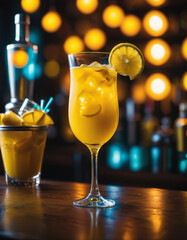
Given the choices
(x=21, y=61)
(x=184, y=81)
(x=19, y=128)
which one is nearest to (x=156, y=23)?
(x=184, y=81)

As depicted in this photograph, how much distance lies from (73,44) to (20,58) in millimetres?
3268

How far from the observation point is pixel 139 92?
14.7 feet

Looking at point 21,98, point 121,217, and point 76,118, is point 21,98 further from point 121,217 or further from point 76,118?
point 121,217

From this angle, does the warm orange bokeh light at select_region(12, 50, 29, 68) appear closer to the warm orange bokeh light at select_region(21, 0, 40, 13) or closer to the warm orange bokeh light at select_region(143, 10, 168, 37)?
the warm orange bokeh light at select_region(143, 10, 168, 37)

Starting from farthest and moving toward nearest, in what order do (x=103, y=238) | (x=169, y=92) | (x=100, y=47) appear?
(x=100, y=47) → (x=169, y=92) → (x=103, y=238)

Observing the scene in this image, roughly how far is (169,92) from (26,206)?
351 centimetres

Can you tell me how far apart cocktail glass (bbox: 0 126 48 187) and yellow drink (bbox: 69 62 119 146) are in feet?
0.81

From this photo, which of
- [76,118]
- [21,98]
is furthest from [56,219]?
[21,98]

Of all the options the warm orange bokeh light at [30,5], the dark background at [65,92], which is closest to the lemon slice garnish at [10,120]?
the dark background at [65,92]

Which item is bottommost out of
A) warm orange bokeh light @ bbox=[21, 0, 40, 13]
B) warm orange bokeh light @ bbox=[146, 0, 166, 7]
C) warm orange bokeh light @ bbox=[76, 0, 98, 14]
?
warm orange bokeh light @ bbox=[146, 0, 166, 7]

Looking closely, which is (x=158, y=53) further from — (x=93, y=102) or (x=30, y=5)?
(x=93, y=102)

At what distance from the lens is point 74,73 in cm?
116

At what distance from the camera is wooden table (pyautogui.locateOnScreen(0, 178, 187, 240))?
754mm

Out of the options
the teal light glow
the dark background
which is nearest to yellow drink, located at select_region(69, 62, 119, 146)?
the dark background
